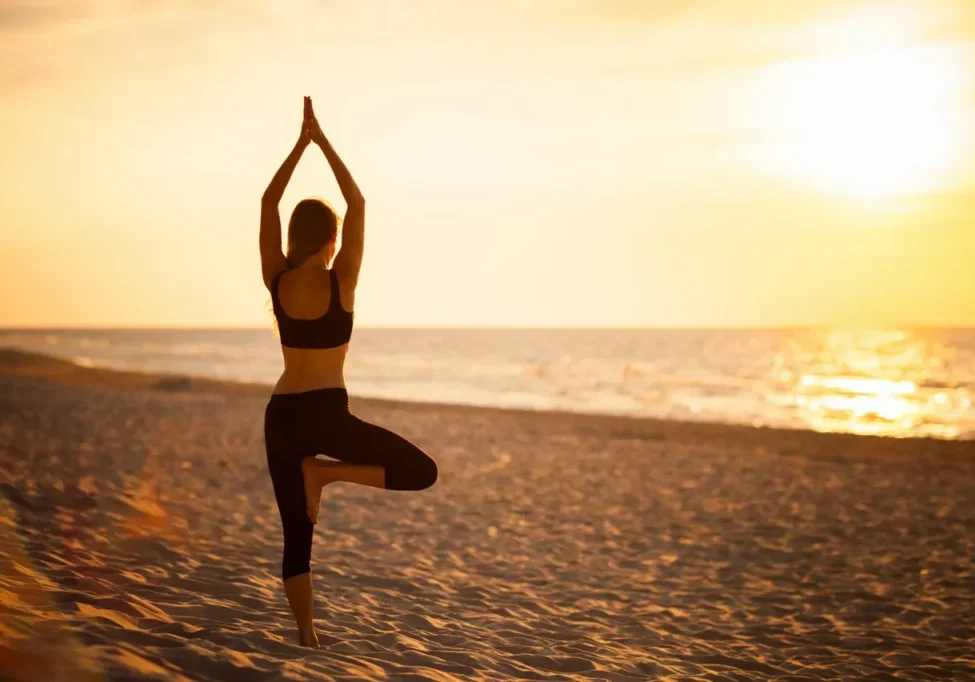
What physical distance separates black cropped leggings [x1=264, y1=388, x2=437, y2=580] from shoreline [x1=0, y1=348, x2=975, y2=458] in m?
12.7

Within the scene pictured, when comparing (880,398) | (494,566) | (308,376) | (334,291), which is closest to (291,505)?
(308,376)

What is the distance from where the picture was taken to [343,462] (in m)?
4.02

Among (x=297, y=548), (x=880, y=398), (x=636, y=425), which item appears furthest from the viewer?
(x=880, y=398)

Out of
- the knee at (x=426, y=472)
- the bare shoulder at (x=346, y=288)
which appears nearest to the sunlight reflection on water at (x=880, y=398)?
the knee at (x=426, y=472)

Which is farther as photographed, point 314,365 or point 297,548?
point 297,548

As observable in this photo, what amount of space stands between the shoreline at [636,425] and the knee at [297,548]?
12.7m

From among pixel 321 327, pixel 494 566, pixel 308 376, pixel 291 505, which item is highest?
pixel 321 327

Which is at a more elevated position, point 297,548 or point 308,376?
point 308,376

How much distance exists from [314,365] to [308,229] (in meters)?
0.62

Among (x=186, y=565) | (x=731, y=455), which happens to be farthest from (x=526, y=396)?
(x=186, y=565)

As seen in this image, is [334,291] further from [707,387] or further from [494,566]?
[707,387]

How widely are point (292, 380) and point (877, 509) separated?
8721 millimetres

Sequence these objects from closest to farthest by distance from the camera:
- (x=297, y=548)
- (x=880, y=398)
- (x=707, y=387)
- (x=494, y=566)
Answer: (x=297, y=548) < (x=494, y=566) < (x=880, y=398) < (x=707, y=387)

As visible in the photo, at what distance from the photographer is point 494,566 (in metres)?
7.57
